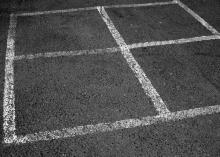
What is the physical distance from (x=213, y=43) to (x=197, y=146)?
9.34 feet

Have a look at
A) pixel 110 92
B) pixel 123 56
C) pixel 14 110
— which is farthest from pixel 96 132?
pixel 123 56

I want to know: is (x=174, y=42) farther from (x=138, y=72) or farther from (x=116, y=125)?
(x=116, y=125)

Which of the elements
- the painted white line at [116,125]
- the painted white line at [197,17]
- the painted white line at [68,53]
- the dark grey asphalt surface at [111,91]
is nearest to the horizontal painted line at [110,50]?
the painted white line at [68,53]

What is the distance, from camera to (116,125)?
4.28 meters

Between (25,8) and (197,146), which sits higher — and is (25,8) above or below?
above

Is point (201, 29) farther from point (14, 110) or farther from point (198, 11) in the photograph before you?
point (14, 110)

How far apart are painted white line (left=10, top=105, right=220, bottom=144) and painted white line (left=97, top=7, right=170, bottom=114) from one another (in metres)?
0.18

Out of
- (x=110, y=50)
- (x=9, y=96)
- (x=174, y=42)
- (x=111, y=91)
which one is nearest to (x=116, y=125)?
(x=111, y=91)

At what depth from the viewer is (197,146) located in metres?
4.00

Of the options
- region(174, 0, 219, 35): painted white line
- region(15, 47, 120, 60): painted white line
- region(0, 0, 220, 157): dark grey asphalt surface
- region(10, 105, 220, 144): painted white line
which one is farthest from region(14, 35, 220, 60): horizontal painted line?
region(10, 105, 220, 144): painted white line

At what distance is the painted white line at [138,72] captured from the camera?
15.2 ft

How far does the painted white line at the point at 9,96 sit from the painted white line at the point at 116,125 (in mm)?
185

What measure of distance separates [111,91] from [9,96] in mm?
1638

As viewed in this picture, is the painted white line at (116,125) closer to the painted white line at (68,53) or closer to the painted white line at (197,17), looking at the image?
the painted white line at (68,53)
